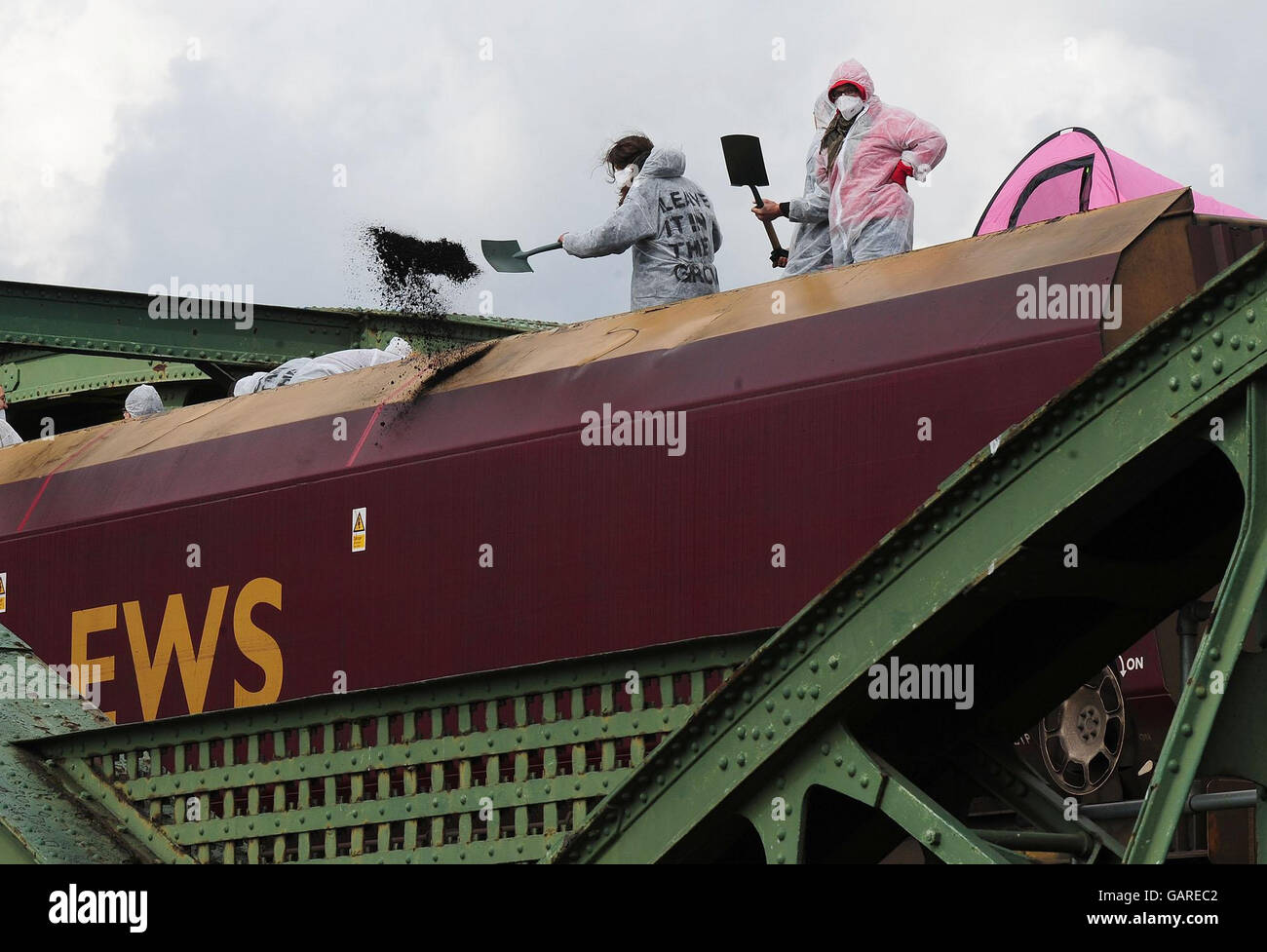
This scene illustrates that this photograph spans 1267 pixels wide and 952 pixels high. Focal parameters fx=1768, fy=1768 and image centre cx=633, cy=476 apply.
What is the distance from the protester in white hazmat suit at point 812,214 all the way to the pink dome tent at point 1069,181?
Result: 2397mm

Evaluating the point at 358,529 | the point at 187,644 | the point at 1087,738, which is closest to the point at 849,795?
the point at 1087,738

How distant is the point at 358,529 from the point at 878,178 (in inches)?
131

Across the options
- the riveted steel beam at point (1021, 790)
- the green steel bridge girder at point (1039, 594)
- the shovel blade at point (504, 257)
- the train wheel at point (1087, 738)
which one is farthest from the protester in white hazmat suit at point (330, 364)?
the green steel bridge girder at point (1039, 594)

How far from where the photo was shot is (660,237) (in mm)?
10031

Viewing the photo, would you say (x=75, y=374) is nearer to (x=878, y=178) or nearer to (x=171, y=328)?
(x=171, y=328)

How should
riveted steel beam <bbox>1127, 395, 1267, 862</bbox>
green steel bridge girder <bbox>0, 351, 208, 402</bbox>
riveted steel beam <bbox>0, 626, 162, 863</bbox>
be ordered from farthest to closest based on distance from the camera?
green steel bridge girder <bbox>0, 351, 208, 402</bbox>, riveted steel beam <bbox>0, 626, 162, 863</bbox>, riveted steel beam <bbox>1127, 395, 1267, 862</bbox>

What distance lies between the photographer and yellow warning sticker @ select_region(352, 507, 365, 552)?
9.16m

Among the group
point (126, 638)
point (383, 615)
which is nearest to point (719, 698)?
point (383, 615)

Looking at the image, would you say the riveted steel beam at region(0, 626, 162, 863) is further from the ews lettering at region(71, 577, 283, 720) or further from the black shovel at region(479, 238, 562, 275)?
the black shovel at region(479, 238, 562, 275)

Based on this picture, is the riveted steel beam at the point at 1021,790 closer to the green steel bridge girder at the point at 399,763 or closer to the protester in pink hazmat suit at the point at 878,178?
the green steel bridge girder at the point at 399,763

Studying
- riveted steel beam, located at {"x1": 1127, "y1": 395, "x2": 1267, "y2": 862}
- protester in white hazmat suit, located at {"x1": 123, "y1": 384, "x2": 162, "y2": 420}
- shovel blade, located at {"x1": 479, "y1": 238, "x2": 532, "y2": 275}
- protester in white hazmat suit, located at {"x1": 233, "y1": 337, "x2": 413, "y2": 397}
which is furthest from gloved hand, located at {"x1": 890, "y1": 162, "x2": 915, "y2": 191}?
protester in white hazmat suit, located at {"x1": 123, "y1": 384, "x2": 162, "y2": 420}

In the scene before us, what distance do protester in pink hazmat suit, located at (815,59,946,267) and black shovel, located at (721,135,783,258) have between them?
43.2 inches
